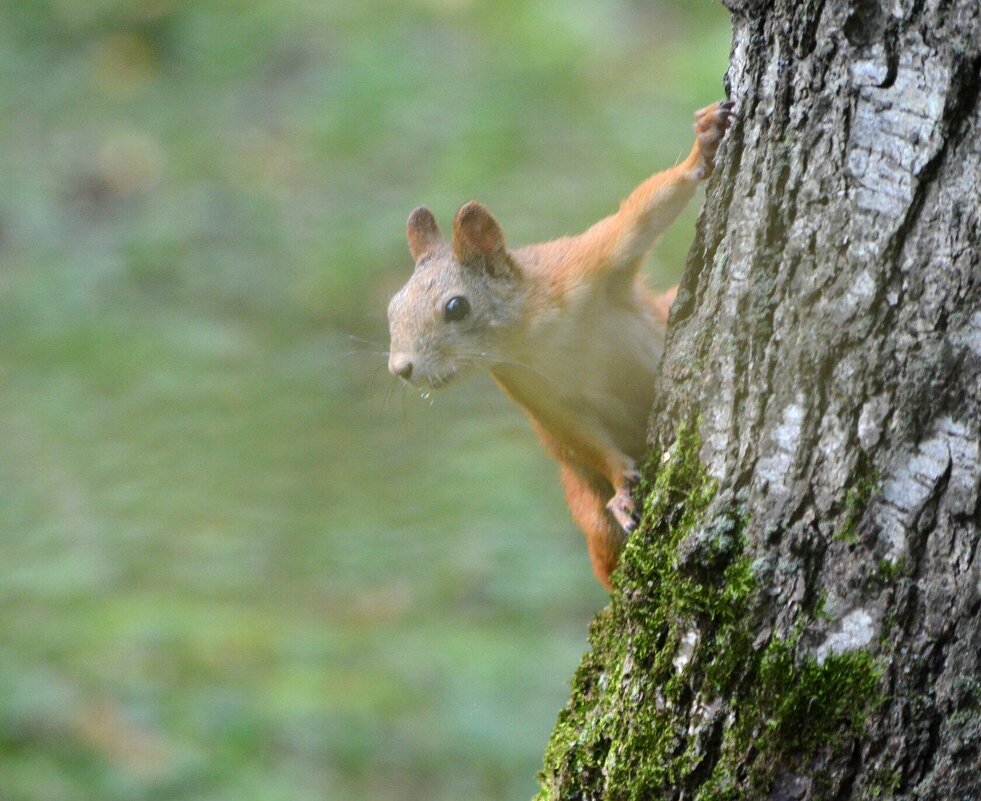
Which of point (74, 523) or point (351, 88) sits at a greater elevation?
point (351, 88)

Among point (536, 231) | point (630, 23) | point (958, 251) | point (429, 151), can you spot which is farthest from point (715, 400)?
point (630, 23)

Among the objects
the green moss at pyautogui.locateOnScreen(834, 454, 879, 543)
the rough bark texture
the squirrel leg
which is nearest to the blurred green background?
the squirrel leg

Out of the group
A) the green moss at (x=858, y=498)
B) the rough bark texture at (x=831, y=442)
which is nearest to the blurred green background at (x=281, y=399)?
the rough bark texture at (x=831, y=442)

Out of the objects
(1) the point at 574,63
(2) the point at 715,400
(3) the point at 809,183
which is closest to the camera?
(3) the point at 809,183

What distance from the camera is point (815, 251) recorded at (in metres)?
2.06

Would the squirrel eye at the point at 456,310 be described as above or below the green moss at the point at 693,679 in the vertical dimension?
above

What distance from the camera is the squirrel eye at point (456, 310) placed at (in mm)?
3293

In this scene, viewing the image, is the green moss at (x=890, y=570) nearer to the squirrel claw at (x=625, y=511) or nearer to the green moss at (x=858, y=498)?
the green moss at (x=858, y=498)

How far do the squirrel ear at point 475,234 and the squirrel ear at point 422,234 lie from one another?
0.16 m

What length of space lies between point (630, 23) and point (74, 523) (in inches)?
205

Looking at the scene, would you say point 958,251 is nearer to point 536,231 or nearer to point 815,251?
point 815,251

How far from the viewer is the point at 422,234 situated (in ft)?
11.6

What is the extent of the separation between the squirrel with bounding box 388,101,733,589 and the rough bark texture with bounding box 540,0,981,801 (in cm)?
90

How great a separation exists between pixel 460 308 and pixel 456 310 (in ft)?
0.04
